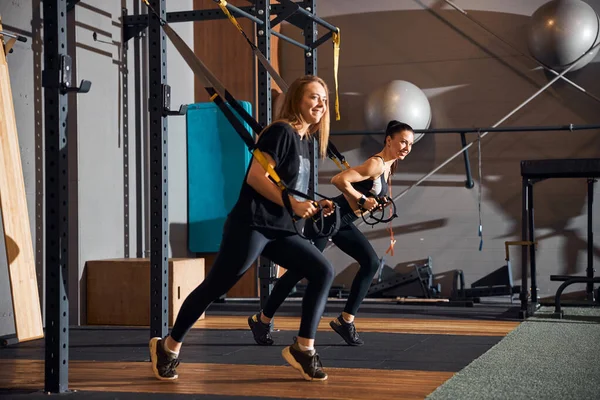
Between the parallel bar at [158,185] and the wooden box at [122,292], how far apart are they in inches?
53.7

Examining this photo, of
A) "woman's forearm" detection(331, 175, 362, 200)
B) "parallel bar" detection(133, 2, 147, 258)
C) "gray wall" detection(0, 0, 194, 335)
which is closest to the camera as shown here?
"woman's forearm" detection(331, 175, 362, 200)

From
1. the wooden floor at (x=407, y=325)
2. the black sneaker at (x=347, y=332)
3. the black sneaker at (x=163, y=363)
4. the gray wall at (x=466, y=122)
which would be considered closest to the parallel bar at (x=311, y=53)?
the wooden floor at (x=407, y=325)

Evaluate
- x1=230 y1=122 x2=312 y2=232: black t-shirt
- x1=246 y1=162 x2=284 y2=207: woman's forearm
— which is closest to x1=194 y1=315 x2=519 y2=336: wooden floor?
x1=230 y1=122 x2=312 y2=232: black t-shirt

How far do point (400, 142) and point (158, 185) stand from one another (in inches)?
50.4

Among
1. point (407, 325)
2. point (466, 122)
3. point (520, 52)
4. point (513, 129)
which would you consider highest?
point (520, 52)

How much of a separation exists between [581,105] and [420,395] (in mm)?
4756

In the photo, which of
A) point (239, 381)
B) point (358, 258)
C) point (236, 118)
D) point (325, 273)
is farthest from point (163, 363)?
point (358, 258)

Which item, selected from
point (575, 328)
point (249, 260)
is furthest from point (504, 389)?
point (575, 328)

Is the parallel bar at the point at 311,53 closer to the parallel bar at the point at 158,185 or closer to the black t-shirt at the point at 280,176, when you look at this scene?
the parallel bar at the point at 158,185

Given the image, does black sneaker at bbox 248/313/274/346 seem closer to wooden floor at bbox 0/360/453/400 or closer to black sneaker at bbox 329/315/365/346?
black sneaker at bbox 329/315/365/346

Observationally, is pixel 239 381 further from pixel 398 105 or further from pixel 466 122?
pixel 466 122

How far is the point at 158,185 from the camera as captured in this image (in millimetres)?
3604

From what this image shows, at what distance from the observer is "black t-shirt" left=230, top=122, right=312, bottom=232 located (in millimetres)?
2896

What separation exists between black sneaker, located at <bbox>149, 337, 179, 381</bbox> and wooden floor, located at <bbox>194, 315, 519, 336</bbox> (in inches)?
70.9
